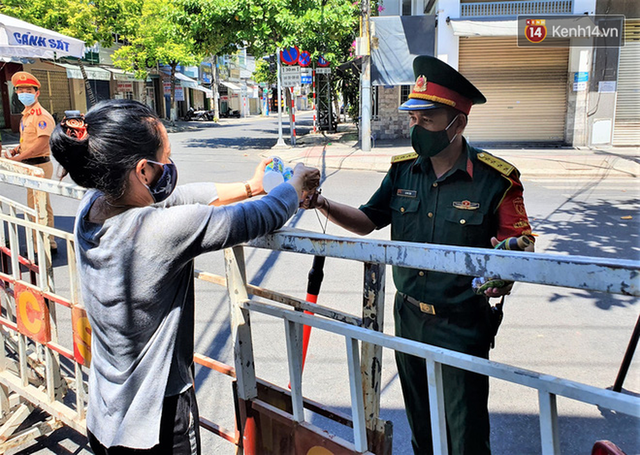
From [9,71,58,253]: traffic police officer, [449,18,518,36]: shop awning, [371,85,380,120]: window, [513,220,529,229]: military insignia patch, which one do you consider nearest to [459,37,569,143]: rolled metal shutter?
[449,18,518,36]: shop awning

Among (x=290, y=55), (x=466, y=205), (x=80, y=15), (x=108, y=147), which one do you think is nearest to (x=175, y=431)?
(x=108, y=147)

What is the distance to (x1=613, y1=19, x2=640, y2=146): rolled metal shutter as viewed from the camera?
52.0 feet

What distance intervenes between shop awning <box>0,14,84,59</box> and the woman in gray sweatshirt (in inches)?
288

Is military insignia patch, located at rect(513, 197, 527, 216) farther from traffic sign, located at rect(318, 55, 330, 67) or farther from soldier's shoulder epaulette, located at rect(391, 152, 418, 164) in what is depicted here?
traffic sign, located at rect(318, 55, 330, 67)

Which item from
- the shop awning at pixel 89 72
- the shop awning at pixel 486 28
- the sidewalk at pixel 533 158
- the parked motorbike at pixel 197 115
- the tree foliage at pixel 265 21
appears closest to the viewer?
the sidewalk at pixel 533 158

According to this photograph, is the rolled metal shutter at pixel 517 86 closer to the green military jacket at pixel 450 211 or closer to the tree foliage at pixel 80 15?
the green military jacket at pixel 450 211

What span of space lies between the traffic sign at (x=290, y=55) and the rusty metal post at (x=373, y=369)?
15.0 meters

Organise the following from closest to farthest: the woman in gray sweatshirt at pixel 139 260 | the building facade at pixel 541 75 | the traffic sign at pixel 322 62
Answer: the woman in gray sweatshirt at pixel 139 260 → the building facade at pixel 541 75 → the traffic sign at pixel 322 62

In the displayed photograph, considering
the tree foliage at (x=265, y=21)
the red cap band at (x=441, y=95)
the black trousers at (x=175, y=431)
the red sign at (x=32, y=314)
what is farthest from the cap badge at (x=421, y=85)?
the tree foliage at (x=265, y=21)

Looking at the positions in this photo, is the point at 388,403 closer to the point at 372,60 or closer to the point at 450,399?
the point at 450,399

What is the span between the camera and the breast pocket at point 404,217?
2.19 metres

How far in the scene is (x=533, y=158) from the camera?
13508 millimetres

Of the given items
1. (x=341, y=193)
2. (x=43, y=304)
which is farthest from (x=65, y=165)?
(x=341, y=193)

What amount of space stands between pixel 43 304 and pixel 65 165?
1392 mm
